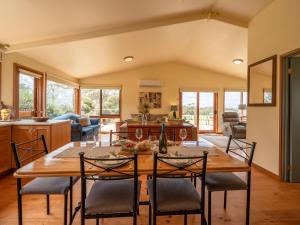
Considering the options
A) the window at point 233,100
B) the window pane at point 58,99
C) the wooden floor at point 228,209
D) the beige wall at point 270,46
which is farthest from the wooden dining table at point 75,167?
the window at point 233,100

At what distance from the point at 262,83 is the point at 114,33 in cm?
294

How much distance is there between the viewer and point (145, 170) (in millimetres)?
1405

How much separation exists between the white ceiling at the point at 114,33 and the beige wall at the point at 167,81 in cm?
163

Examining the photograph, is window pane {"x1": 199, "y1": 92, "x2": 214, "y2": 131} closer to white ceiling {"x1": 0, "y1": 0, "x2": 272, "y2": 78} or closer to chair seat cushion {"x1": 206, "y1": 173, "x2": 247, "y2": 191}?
white ceiling {"x1": 0, "y1": 0, "x2": 272, "y2": 78}

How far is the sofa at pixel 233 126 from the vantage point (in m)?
6.61

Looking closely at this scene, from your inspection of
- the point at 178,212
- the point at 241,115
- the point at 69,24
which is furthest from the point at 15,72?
the point at 241,115

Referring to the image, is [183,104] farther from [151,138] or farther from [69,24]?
[151,138]

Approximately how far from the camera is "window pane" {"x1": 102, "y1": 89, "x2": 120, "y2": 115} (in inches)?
327

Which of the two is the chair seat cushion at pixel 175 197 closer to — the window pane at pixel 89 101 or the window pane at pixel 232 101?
the window pane at pixel 89 101

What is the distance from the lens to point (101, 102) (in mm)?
8297

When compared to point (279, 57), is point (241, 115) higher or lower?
lower

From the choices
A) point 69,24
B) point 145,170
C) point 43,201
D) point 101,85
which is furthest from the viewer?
point 101,85

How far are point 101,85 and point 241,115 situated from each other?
5.93 m

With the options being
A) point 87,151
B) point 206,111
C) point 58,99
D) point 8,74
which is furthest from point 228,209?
point 206,111
